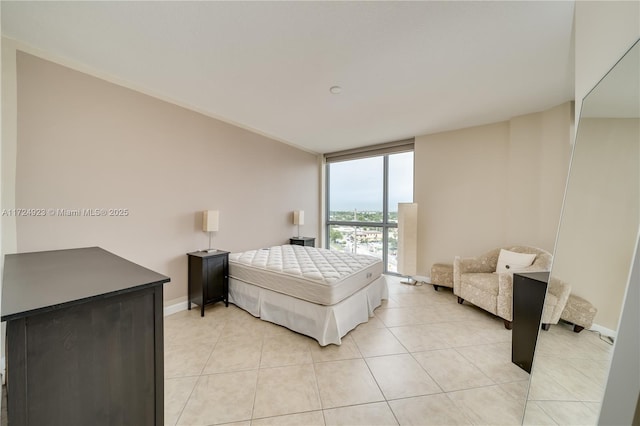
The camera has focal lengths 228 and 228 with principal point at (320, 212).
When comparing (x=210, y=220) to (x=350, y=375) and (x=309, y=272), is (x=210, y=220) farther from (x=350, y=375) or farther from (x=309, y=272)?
(x=350, y=375)

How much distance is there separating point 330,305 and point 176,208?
2.24m

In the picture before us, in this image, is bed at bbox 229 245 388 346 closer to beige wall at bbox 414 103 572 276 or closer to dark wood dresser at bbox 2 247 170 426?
dark wood dresser at bbox 2 247 170 426

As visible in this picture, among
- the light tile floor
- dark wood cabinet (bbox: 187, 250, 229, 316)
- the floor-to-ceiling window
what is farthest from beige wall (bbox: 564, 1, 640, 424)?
dark wood cabinet (bbox: 187, 250, 229, 316)

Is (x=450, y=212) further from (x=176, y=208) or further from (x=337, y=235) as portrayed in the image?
(x=176, y=208)

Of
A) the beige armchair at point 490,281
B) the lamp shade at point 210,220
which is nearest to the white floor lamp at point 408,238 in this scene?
the beige armchair at point 490,281

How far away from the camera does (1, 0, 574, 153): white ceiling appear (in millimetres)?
A: 1556

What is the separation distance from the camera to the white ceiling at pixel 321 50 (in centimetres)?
156

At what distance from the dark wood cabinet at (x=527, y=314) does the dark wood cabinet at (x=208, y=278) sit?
10.3 feet

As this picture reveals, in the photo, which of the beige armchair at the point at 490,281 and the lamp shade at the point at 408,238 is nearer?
the beige armchair at the point at 490,281

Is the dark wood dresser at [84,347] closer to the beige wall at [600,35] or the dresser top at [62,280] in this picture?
the dresser top at [62,280]

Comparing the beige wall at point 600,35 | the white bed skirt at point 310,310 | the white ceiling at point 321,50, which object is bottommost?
the white bed skirt at point 310,310

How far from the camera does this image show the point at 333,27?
5.49ft

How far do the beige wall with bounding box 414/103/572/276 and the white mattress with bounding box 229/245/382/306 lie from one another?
1.62 meters

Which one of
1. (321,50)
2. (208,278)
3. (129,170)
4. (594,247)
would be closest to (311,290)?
(208,278)
